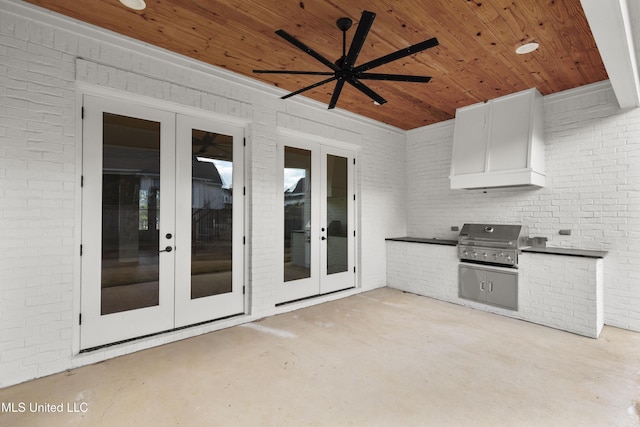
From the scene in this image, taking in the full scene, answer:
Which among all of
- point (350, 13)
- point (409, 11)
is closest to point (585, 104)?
point (409, 11)

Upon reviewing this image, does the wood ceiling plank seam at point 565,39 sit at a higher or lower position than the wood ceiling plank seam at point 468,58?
lower

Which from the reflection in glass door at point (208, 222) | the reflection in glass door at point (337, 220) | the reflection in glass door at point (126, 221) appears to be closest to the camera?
the reflection in glass door at point (126, 221)

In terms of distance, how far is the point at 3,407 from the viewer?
214 centimetres

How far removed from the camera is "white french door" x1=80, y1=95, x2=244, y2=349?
287cm

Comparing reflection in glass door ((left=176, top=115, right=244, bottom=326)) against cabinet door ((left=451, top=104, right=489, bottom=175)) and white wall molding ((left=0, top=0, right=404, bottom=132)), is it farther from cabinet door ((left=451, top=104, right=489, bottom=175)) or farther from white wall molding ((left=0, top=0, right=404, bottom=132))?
cabinet door ((left=451, top=104, right=489, bottom=175))

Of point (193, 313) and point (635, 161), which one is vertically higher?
point (635, 161)

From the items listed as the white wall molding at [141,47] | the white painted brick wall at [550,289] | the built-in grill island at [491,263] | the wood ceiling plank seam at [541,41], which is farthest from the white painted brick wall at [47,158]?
the built-in grill island at [491,263]

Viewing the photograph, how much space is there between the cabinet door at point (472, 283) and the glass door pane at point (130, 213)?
13.2ft

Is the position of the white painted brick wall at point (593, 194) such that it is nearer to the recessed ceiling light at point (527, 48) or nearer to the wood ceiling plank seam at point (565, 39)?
the wood ceiling plank seam at point (565, 39)

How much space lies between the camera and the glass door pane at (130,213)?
9.63ft

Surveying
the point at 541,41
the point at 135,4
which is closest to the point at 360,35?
the point at 135,4

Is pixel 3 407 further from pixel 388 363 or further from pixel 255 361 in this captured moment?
pixel 388 363

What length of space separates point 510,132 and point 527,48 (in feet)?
4.58

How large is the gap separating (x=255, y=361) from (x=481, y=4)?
3574 millimetres
